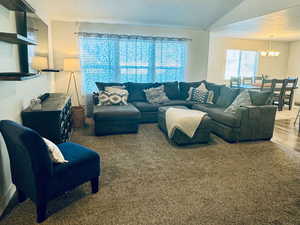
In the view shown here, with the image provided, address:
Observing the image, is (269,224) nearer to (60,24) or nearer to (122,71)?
(122,71)

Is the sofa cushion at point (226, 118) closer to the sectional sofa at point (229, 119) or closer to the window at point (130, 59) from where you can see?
the sectional sofa at point (229, 119)

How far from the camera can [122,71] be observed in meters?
5.76

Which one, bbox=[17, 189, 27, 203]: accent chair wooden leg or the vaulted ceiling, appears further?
the vaulted ceiling

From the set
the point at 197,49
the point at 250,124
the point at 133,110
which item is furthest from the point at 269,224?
the point at 197,49

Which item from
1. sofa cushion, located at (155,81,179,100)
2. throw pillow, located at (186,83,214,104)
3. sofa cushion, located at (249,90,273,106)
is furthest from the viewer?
sofa cushion, located at (155,81,179,100)

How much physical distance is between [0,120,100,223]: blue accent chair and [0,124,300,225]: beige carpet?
227 mm

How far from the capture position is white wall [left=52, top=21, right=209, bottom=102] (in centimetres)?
526

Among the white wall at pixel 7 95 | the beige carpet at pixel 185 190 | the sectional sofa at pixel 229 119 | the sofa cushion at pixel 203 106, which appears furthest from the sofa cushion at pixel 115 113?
the white wall at pixel 7 95

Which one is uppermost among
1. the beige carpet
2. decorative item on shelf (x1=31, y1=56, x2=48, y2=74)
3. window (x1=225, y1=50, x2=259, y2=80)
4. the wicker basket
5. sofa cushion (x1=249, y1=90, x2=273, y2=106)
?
window (x1=225, y1=50, x2=259, y2=80)

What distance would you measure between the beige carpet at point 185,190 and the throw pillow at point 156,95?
72.8 inches

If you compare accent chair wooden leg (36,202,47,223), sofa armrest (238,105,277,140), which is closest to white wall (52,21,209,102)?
sofa armrest (238,105,277,140)

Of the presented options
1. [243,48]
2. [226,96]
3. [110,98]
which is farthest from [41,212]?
[243,48]

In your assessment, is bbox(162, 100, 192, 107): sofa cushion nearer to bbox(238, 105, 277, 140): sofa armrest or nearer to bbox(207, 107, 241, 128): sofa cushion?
bbox(207, 107, 241, 128): sofa cushion

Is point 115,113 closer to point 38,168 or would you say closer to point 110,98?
point 110,98
